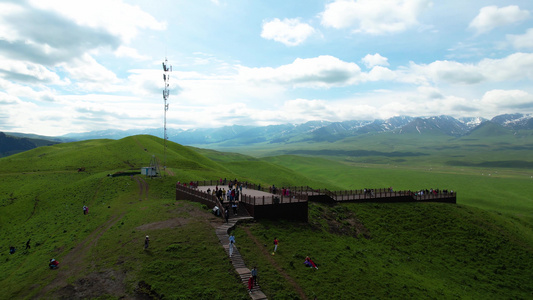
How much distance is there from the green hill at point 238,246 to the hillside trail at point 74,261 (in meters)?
0.15

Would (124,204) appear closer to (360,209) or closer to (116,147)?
(360,209)

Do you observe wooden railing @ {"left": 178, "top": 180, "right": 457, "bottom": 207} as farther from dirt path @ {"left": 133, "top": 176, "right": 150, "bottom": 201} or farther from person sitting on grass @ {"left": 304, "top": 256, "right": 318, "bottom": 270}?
dirt path @ {"left": 133, "top": 176, "right": 150, "bottom": 201}

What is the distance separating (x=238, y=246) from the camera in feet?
91.5

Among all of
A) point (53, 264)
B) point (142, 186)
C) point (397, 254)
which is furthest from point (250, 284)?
point (142, 186)

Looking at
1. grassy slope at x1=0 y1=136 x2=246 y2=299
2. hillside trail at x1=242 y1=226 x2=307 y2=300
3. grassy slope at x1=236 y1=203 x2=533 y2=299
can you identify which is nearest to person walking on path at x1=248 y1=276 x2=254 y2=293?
grassy slope at x1=0 y1=136 x2=246 y2=299

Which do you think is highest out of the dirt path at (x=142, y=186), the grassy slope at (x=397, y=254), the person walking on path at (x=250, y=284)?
the dirt path at (x=142, y=186)

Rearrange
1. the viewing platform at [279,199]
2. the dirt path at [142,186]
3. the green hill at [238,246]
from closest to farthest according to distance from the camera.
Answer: the green hill at [238,246] → the viewing platform at [279,199] → the dirt path at [142,186]

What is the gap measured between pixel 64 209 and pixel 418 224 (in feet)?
198

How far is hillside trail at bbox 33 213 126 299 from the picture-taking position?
2355 centimetres

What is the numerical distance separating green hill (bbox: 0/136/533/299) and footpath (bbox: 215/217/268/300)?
526 millimetres

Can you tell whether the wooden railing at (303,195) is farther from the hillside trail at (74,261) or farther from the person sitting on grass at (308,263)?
the hillside trail at (74,261)

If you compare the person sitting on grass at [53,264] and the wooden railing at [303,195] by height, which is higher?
the wooden railing at [303,195]

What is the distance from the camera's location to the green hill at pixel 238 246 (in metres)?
23.3

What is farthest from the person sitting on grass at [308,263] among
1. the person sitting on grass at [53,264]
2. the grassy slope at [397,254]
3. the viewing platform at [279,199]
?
the person sitting on grass at [53,264]
